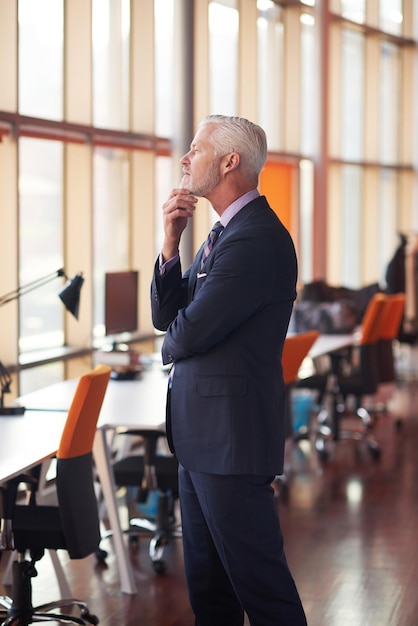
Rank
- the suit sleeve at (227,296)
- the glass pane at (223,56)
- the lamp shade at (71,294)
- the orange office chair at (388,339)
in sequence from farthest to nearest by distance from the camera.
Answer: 1. the glass pane at (223,56)
2. the orange office chair at (388,339)
3. the lamp shade at (71,294)
4. the suit sleeve at (227,296)

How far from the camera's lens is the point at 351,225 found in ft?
37.0

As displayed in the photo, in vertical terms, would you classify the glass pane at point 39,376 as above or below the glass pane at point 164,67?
below

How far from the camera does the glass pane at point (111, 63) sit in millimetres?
6805

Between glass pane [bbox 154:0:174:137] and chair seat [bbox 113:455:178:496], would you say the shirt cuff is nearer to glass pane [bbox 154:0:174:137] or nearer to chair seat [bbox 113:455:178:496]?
chair seat [bbox 113:455:178:496]

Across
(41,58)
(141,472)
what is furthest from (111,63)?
(141,472)

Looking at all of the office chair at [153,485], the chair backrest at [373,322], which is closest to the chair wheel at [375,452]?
the chair backrest at [373,322]

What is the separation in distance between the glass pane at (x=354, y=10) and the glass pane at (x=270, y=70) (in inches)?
51.9

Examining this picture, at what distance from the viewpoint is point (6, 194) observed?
5.66 metres

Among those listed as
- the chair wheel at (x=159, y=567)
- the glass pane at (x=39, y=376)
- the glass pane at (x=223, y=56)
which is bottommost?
the chair wheel at (x=159, y=567)

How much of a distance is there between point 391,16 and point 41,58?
6.45 m

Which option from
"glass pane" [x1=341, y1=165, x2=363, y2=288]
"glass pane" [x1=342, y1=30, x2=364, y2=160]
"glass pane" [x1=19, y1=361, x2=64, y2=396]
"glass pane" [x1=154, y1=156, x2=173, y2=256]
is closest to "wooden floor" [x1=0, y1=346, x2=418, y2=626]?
"glass pane" [x1=19, y1=361, x2=64, y2=396]

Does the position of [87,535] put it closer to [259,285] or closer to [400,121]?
[259,285]

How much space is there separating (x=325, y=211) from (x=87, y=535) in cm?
709

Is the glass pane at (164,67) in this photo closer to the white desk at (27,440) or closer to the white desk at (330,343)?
the white desk at (330,343)
